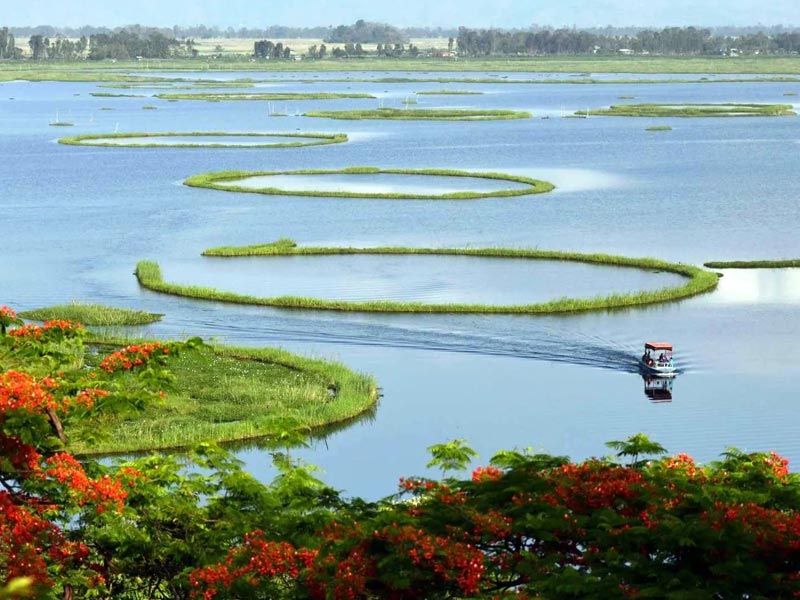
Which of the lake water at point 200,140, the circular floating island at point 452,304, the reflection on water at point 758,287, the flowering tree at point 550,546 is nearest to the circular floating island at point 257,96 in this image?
the lake water at point 200,140

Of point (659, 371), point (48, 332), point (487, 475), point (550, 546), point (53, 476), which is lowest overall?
point (659, 371)

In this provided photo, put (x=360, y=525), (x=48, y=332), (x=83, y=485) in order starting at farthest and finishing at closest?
1. (x=48, y=332)
2. (x=83, y=485)
3. (x=360, y=525)

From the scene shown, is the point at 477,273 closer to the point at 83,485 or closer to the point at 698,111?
the point at 83,485

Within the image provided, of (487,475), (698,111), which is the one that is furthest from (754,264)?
(698,111)

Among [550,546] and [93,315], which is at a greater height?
[550,546]

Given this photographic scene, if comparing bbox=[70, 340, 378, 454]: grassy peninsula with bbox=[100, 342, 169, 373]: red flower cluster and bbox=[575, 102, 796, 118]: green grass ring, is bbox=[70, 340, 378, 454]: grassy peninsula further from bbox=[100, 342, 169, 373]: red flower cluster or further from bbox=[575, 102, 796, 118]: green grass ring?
bbox=[575, 102, 796, 118]: green grass ring

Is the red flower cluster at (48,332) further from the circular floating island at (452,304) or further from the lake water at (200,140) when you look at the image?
the lake water at (200,140)

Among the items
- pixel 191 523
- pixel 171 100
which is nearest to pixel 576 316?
pixel 191 523
